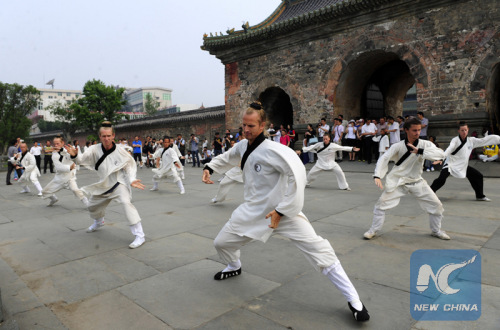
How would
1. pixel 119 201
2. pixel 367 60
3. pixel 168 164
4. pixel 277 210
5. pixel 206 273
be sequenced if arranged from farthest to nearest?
pixel 367 60, pixel 168 164, pixel 119 201, pixel 206 273, pixel 277 210

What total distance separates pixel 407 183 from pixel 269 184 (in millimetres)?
2483

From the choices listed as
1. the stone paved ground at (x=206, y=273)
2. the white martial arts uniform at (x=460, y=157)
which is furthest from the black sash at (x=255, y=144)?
the white martial arts uniform at (x=460, y=157)

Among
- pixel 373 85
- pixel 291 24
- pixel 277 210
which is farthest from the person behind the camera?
pixel 373 85

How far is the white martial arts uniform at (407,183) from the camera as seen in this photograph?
4.27m

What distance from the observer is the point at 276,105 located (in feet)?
60.0

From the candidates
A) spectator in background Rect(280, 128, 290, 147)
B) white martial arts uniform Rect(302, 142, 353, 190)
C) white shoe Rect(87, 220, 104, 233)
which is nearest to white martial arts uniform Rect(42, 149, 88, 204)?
white shoe Rect(87, 220, 104, 233)

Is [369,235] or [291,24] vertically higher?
[291,24]

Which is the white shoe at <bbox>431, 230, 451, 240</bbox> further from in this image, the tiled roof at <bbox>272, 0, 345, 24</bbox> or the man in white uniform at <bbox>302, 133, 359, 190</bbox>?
the tiled roof at <bbox>272, 0, 345, 24</bbox>

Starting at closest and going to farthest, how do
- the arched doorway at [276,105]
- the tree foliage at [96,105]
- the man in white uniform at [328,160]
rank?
the man in white uniform at [328,160] → the arched doorway at [276,105] → the tree foliage at [96,105]

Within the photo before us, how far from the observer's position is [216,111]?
23781 mm

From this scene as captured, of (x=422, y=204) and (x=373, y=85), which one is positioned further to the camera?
(x=373, y=85)

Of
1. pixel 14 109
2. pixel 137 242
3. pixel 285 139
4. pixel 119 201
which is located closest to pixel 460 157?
pixel 137 242

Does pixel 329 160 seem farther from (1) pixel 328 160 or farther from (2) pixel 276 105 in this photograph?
(2) pixel 276 105

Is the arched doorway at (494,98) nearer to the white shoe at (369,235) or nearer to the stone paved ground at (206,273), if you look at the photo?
the stone paved ground at (206,273)
